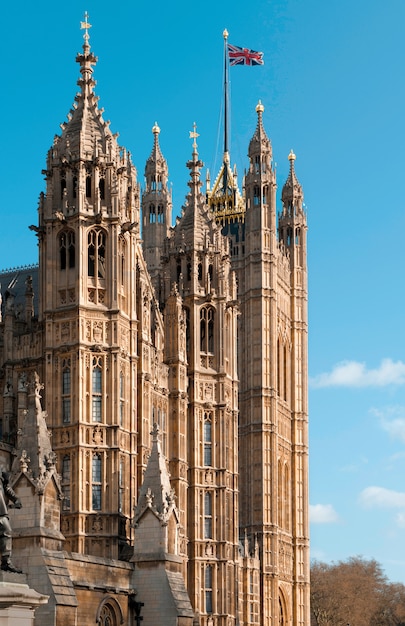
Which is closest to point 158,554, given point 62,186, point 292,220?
point 62,186

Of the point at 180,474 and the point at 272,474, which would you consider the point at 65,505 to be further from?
the point at 272,474

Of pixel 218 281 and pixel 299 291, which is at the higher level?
pixel 299 291

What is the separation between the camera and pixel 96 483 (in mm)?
58375

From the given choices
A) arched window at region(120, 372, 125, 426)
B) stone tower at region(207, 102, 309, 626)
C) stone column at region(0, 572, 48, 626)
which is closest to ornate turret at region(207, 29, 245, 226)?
stone tower at region(207, 102, 309, 626)

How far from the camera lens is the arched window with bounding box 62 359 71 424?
5869 cm

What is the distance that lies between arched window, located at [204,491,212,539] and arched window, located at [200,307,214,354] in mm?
7121

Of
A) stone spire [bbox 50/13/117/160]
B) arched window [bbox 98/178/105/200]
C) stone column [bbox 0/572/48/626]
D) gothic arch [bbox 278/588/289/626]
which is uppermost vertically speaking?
stone spire [bbox 50/13/117/160]

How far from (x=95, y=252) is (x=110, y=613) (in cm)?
1529

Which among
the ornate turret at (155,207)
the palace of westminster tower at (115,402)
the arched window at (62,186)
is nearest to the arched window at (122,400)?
the palace of westminster tower at (115,402)

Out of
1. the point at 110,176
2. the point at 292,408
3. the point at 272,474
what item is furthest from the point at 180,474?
the point at 292,408

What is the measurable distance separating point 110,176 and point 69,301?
556cm

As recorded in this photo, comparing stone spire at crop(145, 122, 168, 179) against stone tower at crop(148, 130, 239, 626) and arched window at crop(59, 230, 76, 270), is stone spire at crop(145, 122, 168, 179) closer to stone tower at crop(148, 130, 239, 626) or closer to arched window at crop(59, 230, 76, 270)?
stone tower at crop(148, 130, 239, 626)

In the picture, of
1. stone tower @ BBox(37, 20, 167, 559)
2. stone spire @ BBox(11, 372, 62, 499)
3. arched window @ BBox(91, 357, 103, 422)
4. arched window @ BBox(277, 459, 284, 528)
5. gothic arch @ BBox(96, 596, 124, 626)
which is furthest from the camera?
arched window @ BBox(277, 459, 284, 528)

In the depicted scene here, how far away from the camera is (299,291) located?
114 meters
